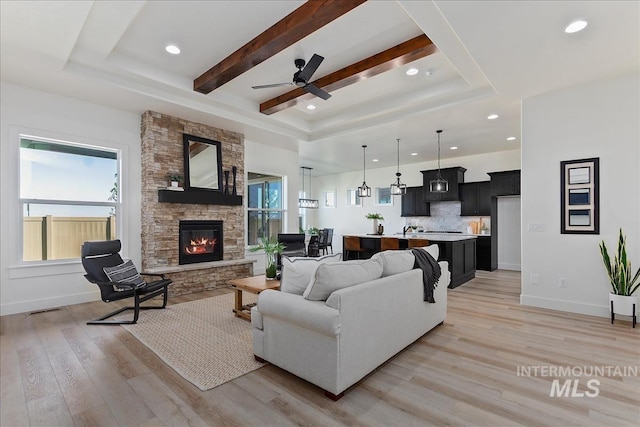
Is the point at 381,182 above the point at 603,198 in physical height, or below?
above

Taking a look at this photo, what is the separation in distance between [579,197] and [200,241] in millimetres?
6087

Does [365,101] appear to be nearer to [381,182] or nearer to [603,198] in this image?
[603,198]

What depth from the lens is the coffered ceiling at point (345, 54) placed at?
273cm

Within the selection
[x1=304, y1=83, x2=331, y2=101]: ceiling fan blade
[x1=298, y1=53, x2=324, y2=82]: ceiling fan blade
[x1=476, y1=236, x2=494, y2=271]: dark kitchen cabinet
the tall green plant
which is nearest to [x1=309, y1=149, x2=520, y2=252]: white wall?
[x1=476, y1=236, x2=494, y2=271]: dark kitchen cabinet

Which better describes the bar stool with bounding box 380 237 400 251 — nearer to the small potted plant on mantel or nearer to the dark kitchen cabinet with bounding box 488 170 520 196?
the dark kitchen cabinet with bounding box 488 170 520 196

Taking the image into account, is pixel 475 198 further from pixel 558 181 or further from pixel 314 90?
pixel 314 90

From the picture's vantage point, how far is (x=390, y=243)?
6.63 m

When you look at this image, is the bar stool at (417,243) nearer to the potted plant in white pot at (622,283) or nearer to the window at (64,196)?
the potted plant in white pot at (622,283)

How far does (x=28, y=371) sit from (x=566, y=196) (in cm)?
624

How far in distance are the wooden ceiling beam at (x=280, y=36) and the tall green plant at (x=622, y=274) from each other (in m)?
4.14

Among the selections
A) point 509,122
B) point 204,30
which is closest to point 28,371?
point 204,30

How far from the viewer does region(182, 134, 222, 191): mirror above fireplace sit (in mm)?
5574

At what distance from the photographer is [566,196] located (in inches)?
165

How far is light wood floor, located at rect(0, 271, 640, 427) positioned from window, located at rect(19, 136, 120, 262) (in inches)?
56.2
